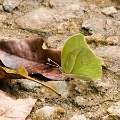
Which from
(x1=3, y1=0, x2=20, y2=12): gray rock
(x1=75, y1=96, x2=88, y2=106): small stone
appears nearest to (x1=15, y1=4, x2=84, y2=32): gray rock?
(x1=3, y1=0, x2=20, y2=12): gray rock

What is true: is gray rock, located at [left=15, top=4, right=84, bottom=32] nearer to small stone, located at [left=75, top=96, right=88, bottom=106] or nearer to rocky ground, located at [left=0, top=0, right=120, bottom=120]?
rocky ground, located at [left=0, top=0, right=120, bottom=120]

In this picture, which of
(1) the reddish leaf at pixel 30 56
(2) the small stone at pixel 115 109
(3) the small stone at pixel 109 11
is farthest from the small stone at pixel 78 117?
(3) the small stone at pixel 109 11

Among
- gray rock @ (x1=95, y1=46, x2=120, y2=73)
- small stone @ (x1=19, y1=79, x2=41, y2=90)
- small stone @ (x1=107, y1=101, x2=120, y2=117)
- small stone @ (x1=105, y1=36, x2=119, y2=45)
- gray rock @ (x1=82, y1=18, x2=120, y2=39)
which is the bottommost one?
small stone @ (x1=107, y1=101, x2=120, y2=117)

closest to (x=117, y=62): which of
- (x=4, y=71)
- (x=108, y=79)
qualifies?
(x=108, y=79)

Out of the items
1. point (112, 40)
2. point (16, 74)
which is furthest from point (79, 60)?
point (112, 40)

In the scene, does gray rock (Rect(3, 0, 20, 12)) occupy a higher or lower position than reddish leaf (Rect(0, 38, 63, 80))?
higher

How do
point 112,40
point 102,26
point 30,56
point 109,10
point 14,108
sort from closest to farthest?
1. point 14,108
2. point 30,56
3. point 112,40
4. point 102,26
5. point 109,10

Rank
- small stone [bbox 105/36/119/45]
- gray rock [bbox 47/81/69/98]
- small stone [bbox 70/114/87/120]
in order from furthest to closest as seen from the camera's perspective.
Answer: small stone [bbox 105/36/119/45] → gray rock [bbox 47/81/69/98] → small stone [bbox 70/114/87/120]

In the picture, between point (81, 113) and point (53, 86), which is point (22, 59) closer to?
point (53, 86)

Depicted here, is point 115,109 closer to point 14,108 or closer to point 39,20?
point 14,108
